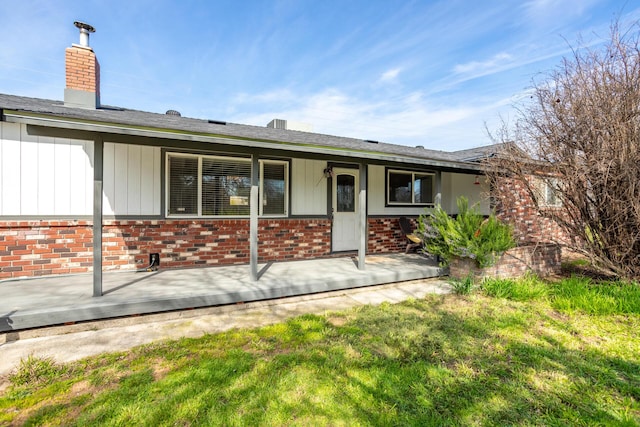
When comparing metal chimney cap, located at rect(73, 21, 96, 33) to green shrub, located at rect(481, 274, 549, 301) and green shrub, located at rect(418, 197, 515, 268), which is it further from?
green shrub, located at rect(481, 274, 549, 301)

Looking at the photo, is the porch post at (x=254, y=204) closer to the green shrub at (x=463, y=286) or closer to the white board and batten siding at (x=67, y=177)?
the white board and batten siding at (x=67, y=177)

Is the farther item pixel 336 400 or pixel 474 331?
pixel 474 331

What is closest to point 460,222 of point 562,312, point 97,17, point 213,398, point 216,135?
point 562,312

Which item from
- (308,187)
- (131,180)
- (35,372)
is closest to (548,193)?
(308,187)

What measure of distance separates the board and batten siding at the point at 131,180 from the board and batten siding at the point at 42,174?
27 cm

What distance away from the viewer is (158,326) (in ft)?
11.2

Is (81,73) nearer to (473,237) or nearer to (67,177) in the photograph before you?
(67,177)

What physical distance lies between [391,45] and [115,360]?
1063 cm

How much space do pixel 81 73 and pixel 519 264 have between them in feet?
30.1

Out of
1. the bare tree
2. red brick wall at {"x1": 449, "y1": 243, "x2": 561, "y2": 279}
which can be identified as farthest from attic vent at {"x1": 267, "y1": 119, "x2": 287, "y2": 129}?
red brick wall at {"x1": 449, "y1": 243, "x2": 561, "y2": 279}

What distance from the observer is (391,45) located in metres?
9.55

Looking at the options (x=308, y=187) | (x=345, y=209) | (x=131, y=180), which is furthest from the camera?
(x=345, y=209)

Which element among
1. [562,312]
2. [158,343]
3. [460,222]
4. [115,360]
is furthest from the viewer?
[460,222]

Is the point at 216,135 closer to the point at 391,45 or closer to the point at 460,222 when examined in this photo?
the point at 460,222
